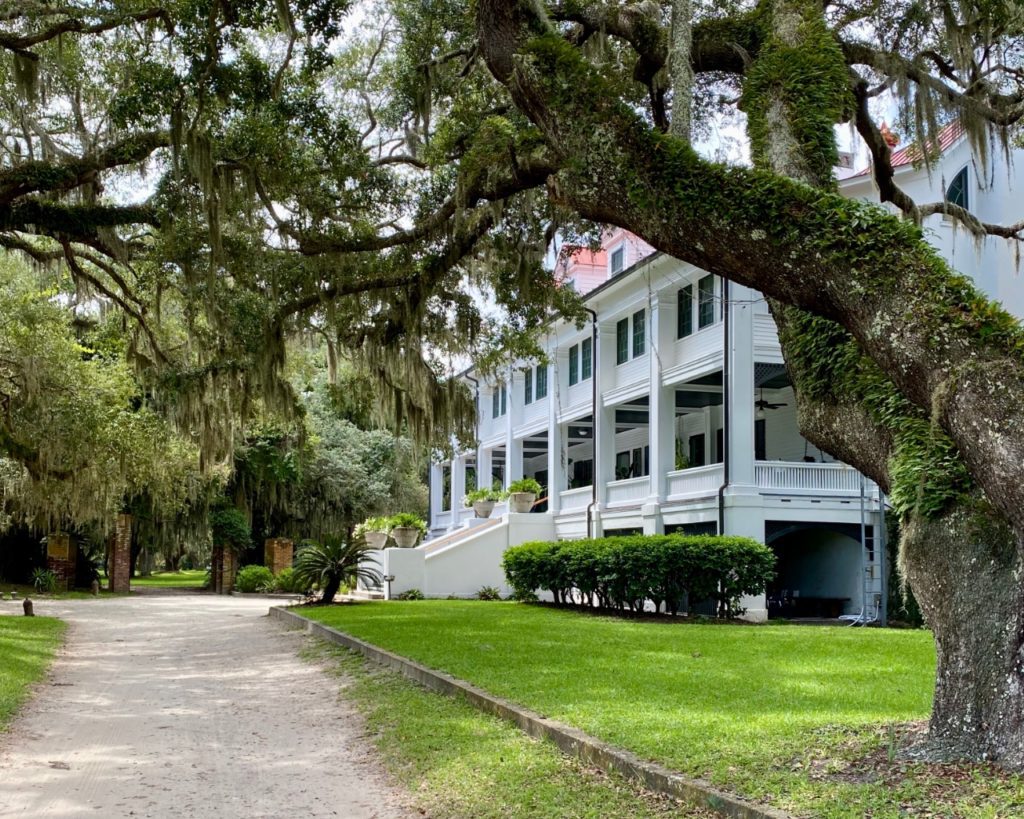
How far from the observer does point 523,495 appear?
93.9 ft

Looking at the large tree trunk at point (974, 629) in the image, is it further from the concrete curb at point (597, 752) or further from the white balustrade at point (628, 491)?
the white balustrade at point (628, 491)

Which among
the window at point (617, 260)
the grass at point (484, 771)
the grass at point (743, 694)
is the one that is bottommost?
the grass at point (484, 771)

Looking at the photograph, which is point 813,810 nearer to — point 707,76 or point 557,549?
point 707,76

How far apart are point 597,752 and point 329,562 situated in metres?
17.0

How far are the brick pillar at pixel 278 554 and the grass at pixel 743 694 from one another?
18624 millimetres

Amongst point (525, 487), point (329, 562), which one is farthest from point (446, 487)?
point (329, 562)

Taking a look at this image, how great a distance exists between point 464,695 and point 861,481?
13.3m

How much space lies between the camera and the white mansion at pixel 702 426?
20.1 meters

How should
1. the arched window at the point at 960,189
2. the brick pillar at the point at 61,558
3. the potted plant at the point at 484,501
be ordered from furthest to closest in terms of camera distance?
1. the brick pillar at the point at 61,558
2. the potted plant at the point at 484,501
3. the arched window at the point at 960,189

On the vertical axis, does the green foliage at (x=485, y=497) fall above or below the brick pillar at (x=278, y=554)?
above

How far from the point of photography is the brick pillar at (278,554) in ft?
117

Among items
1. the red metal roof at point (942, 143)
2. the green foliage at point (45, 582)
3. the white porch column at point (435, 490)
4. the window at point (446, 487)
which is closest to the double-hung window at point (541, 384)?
the white porch column at point (435, 490)

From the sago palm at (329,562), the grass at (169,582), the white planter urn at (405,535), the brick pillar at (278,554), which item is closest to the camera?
the sago palm at (329,562)

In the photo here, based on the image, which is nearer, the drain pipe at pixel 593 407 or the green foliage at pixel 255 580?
the drain pipe at pixel 593 407
